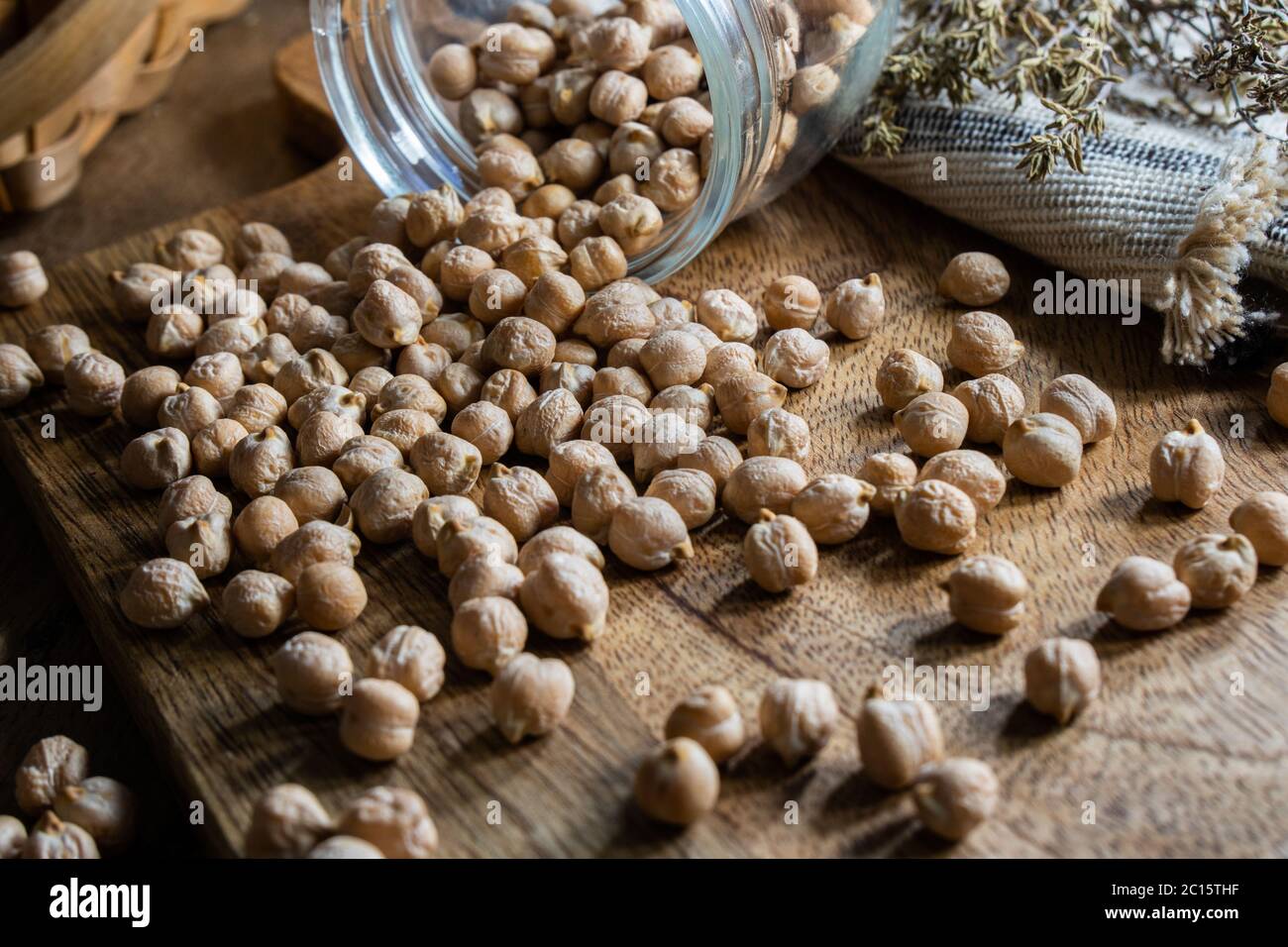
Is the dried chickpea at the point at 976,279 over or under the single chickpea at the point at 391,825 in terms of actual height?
over

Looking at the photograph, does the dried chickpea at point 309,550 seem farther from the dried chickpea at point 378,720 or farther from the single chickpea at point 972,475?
the single chickpea at point 972,475

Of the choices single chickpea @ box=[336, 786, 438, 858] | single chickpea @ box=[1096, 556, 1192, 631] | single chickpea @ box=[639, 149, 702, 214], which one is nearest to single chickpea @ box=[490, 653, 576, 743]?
single chickpea @ box=[336, 786, 438, 858]

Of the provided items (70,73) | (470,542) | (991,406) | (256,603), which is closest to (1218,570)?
(991,406)

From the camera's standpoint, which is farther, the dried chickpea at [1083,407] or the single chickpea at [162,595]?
the dried chickpea at [1083,407]

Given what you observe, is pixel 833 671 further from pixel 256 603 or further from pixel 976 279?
pixel 976 279

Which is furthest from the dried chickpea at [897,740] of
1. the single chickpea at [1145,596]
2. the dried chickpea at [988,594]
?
the single chickpea at [1145,596]

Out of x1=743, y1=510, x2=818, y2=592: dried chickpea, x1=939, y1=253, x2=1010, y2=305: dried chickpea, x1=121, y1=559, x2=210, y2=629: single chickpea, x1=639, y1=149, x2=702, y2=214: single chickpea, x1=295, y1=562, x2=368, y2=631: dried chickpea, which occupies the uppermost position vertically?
x1=639, y1=149, x2=702, y2=214: single chickpea

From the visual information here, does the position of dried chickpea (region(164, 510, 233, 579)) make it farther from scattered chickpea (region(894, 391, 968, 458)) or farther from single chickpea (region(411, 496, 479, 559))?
scattered chickpea (region(894, 391, 968, 458))
